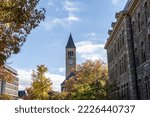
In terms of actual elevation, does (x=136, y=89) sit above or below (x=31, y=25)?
below

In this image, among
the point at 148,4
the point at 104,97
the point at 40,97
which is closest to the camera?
the point at 148,4

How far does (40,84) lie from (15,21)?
3606 centimetres

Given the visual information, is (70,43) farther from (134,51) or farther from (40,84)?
(134,51)

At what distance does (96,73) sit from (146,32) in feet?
121

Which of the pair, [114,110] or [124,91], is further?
[124,91]

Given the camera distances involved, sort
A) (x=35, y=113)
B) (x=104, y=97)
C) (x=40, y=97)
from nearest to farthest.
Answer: (x=35, y=113)
(x=104, y=97)
(x=40, y=97)

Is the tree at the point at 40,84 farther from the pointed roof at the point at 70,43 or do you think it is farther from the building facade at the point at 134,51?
the pointed roof at the point at 70,43

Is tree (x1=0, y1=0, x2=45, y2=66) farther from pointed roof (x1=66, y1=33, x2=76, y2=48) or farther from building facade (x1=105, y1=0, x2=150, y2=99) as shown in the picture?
pointed roof (x1=66, y1=33, x2=76, y2=48)

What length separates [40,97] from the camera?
47469mm

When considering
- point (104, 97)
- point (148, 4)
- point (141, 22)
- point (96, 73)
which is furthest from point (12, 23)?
point (96, 73)

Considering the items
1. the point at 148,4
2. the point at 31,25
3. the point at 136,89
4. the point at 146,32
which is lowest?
the point at 136,89

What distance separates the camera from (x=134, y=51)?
30328 millimetres

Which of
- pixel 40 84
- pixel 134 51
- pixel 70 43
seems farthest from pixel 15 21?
pixel 70 43

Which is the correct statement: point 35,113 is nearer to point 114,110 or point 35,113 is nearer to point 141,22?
point 114,110
